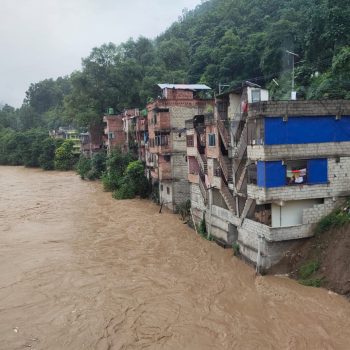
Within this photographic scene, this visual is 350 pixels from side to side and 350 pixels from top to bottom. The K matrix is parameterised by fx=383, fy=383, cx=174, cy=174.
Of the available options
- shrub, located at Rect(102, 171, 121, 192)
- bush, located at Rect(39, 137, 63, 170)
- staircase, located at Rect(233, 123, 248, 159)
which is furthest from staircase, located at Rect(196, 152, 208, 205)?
bush, located at Rect(39, 137, 63, 170)

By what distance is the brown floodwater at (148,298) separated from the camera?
34.0 ft

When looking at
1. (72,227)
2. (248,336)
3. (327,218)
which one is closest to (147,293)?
(248,336)

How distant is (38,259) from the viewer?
17.3m

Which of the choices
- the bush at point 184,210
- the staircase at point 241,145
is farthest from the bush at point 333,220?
the bush at point 184,210

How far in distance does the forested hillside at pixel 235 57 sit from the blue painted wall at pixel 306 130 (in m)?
9.41

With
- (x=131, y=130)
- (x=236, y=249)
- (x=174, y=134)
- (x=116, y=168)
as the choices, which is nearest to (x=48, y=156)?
(x=131, y=130)

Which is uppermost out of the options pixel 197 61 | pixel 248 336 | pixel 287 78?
pixel 197 61

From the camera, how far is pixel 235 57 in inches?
1700

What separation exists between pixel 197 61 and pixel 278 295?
42266 mm

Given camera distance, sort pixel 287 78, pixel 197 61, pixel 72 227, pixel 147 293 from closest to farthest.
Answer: pixel 147 293, pixel 72 227, pixel 287 78, pixel 197 61

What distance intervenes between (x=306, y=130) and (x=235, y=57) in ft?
105

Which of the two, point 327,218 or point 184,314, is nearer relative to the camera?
point 184,314

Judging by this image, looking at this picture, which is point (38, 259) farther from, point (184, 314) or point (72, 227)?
point (184, 314)

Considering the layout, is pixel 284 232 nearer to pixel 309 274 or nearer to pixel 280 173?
pixel 309 274
